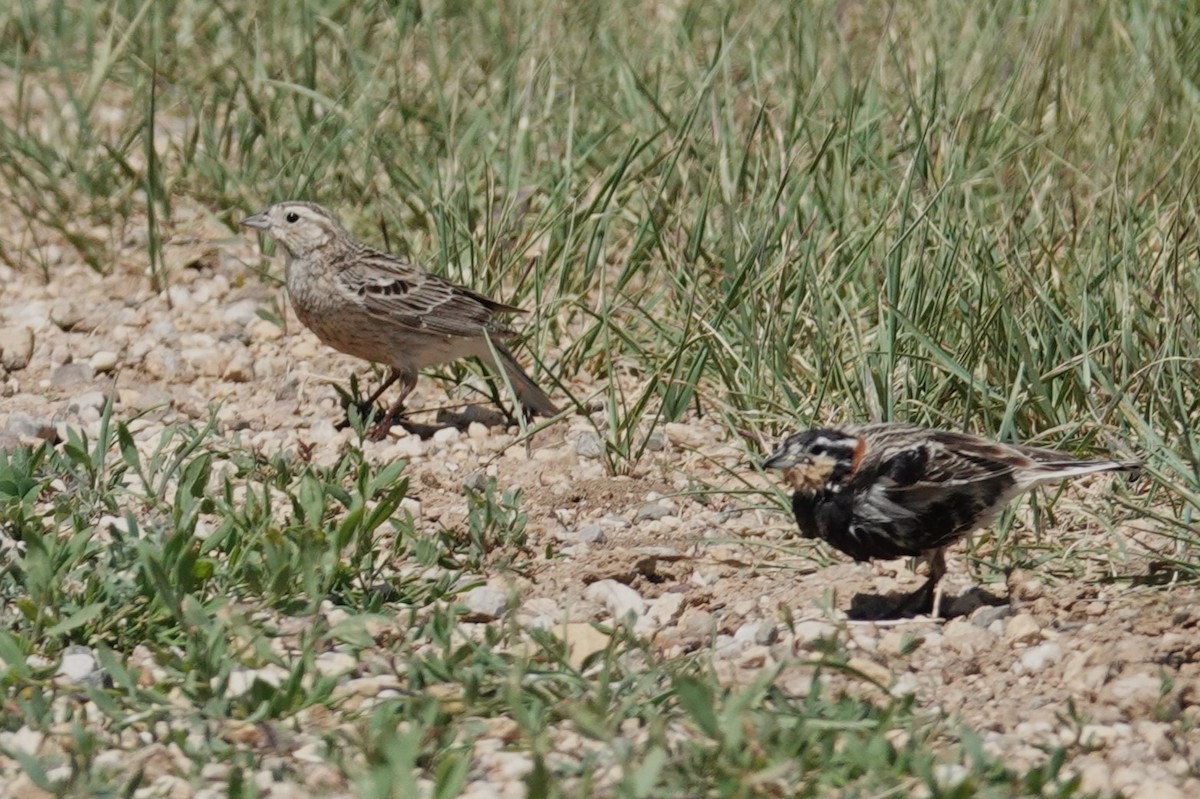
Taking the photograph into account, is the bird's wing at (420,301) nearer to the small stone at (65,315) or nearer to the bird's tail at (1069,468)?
the small stone at (65,315)

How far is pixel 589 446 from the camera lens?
6.22 metres

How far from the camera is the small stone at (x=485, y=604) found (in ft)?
15.9

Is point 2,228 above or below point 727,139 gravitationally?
below

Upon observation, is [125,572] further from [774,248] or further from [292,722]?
[774,248]

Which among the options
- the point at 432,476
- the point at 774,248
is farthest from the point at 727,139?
the point at 432,476

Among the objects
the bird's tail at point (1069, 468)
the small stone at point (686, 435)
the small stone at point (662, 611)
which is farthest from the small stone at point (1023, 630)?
the small stone at point (686, 435)

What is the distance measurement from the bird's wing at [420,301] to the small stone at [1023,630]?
2.44m

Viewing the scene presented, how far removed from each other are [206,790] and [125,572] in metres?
1.00

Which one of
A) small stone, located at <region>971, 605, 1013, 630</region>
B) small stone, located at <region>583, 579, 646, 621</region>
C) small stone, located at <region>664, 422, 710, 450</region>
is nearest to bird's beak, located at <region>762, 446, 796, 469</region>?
small stone, located at <region>583, 579, 646, 621</region>

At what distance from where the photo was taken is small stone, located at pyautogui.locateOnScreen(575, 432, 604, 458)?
242 inches

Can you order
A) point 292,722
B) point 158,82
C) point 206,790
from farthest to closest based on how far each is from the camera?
point 158,82 → point 292,722 → point 206,790

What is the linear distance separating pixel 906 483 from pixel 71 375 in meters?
3.40

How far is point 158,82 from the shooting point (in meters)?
8.43

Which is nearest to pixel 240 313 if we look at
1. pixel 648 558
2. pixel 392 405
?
pixel 392 405
